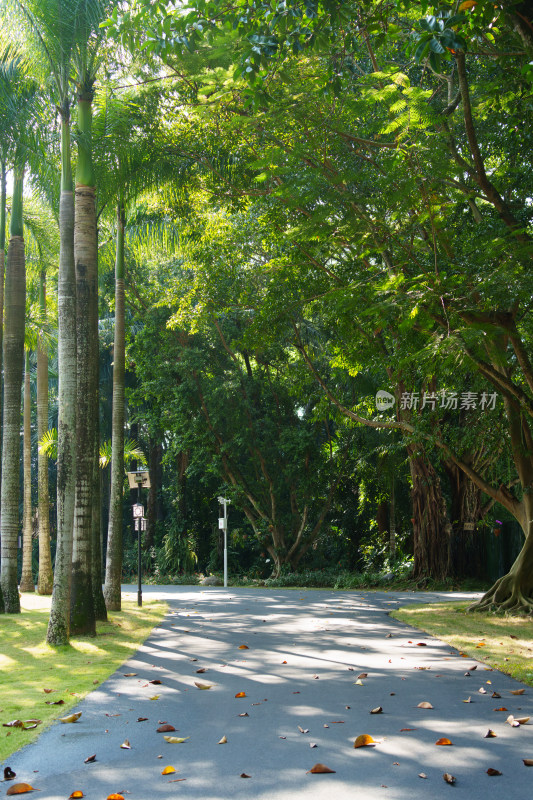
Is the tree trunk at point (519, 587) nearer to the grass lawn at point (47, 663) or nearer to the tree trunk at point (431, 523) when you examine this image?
the grass lawn at point (47, 663)

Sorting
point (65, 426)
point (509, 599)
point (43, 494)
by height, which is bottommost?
point (509, 599)

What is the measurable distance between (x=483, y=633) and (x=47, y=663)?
6.97 meters

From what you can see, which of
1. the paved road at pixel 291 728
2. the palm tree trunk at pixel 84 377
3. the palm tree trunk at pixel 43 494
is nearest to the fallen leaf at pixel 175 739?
the paved road at pixel 291 728

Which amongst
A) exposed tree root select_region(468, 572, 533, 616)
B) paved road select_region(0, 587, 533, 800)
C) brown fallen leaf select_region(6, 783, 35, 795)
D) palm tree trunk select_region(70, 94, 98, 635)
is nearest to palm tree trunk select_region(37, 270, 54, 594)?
palm tree trunk select_region(70, 94, 98, 635)

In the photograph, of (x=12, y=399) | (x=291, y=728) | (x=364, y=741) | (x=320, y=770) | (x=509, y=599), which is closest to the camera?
(x=320, y=770)

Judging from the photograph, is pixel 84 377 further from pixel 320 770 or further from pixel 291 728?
pixel 320 770

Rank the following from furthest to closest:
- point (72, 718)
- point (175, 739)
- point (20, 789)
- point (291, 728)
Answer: point (72, 718) < point (291, 728) < point (175, 739) < point (20, 789)

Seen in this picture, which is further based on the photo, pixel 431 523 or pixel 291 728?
pixel 431 523

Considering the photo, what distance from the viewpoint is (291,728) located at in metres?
6.16

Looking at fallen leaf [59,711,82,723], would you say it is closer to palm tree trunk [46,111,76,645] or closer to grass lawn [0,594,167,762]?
grass lawn [0,594,167,762]

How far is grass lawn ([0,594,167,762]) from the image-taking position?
22.2 feet

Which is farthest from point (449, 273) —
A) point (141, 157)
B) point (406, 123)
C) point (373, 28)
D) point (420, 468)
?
point (420, 468)

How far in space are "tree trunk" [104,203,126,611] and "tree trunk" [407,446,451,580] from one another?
10656mm

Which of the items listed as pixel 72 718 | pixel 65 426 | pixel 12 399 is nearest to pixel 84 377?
pixel 65 426
